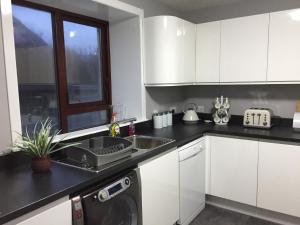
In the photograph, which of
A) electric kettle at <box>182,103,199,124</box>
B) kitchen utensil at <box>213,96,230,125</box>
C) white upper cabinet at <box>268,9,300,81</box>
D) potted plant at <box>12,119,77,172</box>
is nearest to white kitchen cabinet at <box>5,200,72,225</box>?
potted plant at <box>12,119,77,172</box>

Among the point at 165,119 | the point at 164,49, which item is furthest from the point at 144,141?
the point at 164,49

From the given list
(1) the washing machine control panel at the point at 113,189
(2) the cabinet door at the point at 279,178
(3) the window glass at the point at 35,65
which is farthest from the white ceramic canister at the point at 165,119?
(1) the washing machine control panel at the point at 113,189


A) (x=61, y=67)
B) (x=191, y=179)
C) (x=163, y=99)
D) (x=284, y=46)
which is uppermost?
(x=284, y=46)

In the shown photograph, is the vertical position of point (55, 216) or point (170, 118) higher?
point (170, 118)

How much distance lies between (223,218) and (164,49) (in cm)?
177

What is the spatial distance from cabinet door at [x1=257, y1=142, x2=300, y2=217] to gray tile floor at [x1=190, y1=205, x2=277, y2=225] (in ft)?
0.58

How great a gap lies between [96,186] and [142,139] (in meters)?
0.93

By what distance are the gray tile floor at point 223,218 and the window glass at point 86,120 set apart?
1.41 meters

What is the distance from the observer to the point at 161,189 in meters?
1.90

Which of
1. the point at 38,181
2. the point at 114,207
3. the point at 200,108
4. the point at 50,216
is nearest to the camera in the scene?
the point at 50,216

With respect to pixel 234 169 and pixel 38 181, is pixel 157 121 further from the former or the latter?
pixel 38 181

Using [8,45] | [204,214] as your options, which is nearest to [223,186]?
[204,214]

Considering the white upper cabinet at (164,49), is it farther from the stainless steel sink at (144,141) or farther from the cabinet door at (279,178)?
the cabinet door at (279,178)

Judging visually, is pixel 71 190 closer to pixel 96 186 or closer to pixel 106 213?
pixel 96 186
